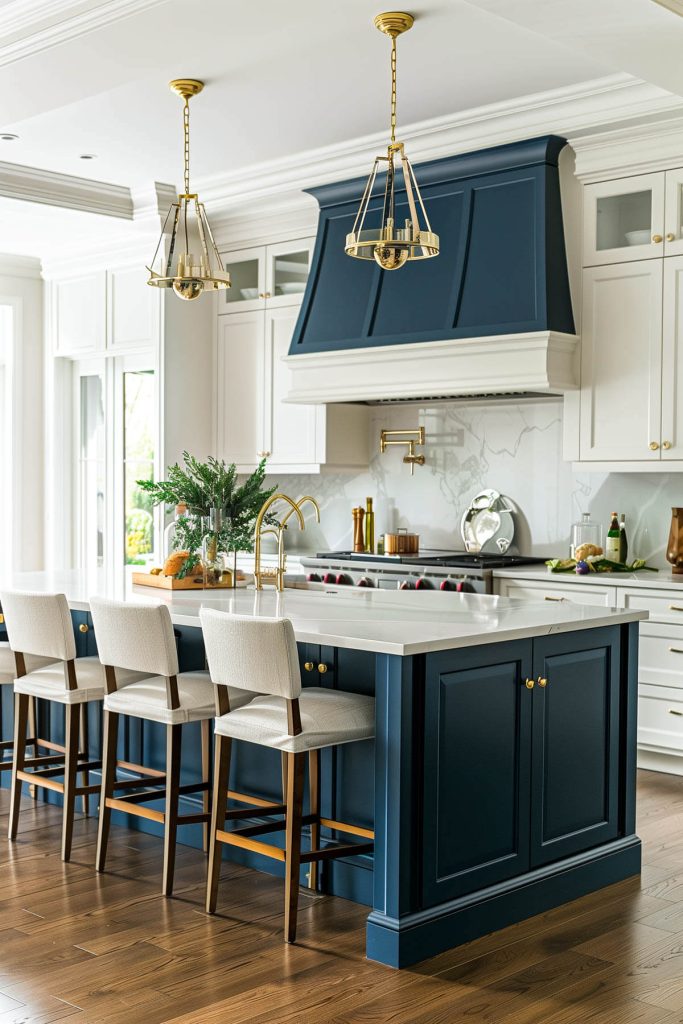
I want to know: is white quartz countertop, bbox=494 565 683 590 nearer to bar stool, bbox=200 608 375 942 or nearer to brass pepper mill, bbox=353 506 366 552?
brass pepper mill, bbox=353 506 366 552

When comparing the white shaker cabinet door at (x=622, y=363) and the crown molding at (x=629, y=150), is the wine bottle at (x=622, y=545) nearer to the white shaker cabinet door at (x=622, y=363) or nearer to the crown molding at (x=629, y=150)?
the white shaker cabinet door at (x=622, y=363)

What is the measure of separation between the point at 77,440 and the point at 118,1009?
234 inches

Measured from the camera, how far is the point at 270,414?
6910 mm

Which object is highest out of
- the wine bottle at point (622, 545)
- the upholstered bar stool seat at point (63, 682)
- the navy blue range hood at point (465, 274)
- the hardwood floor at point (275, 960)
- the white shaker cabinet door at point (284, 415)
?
the navy blue range hood at point (465, 274)

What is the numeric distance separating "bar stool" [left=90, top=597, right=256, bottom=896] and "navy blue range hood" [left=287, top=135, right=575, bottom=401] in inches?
95.7

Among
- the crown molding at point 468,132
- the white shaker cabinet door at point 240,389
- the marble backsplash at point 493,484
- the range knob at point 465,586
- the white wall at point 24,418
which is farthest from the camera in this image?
the white wall at point 24,418

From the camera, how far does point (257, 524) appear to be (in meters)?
4.20

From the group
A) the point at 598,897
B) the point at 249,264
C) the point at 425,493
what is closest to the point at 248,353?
the point at 249,264

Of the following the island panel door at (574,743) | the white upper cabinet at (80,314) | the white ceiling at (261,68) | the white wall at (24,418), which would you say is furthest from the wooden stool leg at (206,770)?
the white wall at (24,418)

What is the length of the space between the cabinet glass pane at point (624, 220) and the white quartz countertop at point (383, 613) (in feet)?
6.80

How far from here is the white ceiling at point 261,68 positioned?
11.8 ft

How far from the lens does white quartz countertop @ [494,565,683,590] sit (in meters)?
5.00

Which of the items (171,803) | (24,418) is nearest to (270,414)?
(24,418)

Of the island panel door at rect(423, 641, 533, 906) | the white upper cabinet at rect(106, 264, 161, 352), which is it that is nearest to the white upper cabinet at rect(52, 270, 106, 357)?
the white upper cabinet at rect(106, 264, 161, 352)
